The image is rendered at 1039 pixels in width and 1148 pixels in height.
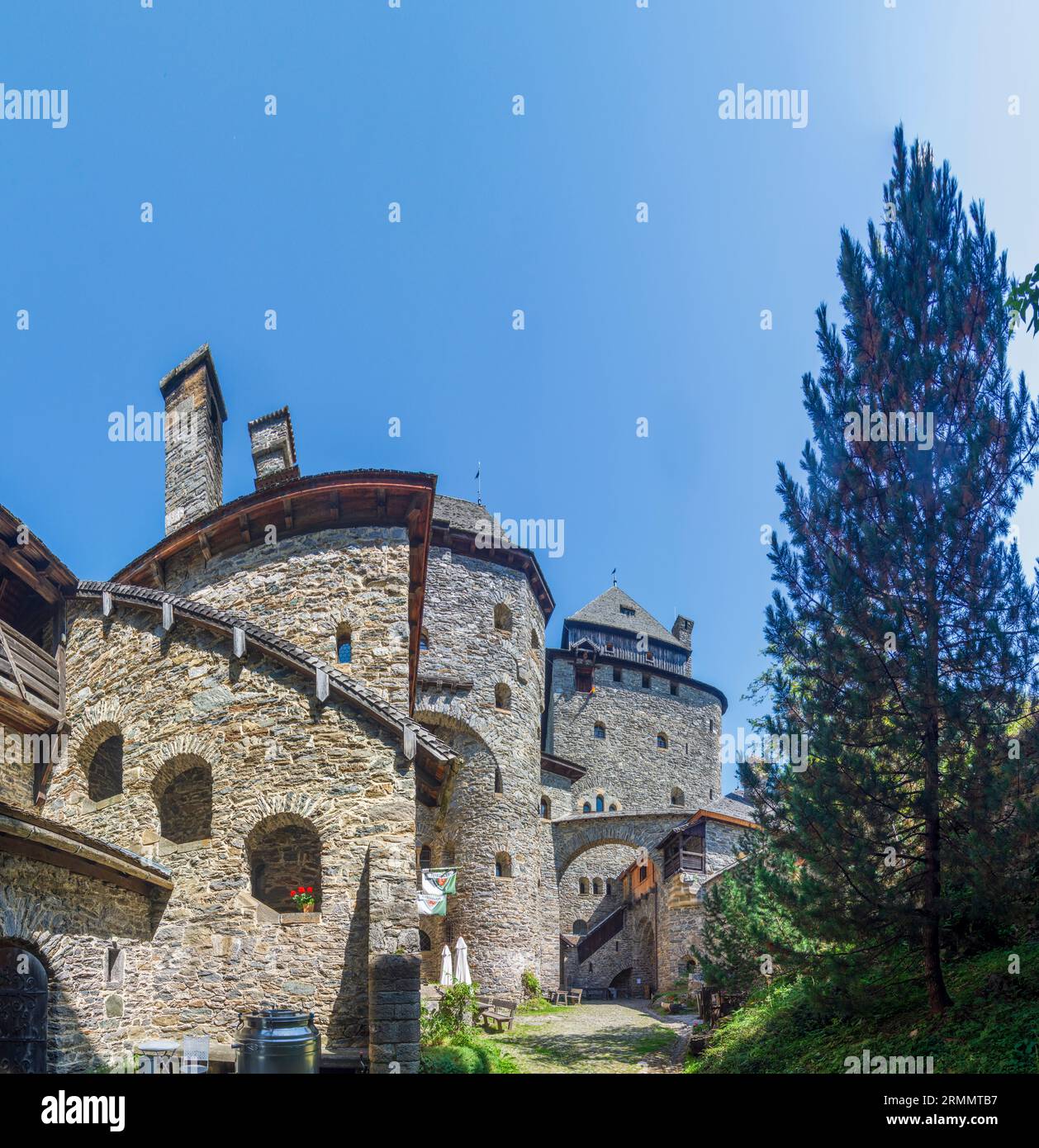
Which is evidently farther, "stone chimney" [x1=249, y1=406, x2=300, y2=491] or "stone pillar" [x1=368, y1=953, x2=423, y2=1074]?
"stone chimney" [x1=249, y1=406, x2=300, y2=491]

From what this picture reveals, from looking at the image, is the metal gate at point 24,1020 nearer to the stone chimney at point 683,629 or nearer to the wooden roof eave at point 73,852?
the wooden roof eave at point 73,852

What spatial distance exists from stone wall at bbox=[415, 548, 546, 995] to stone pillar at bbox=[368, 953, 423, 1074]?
1310 centimetres

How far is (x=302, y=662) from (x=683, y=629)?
132ft

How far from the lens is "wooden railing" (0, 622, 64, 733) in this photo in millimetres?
10523

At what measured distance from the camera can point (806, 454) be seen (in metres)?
11.1

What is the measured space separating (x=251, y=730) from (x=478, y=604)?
15740 mm

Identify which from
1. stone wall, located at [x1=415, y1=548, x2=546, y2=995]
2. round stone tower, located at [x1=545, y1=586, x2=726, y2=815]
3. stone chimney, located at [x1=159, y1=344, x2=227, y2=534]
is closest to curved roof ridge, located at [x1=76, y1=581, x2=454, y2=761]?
stone chimney, located at [x1=159, y1=344, x2=227, y2=534]

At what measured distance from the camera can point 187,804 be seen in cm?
1214

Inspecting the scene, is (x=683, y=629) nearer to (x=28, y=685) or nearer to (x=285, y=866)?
(x=285, y=866)

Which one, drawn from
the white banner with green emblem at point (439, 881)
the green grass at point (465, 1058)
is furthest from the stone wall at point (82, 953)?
the white banner with green emblem at point (439, 881)

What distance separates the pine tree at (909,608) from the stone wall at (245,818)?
185 inches

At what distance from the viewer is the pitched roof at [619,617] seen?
147 ft

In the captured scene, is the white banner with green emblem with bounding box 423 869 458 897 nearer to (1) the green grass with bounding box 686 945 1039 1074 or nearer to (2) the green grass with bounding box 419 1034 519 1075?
(2) the green grass with bounding box 419 1034 519 1075

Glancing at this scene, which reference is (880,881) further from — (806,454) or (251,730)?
(251,730)
